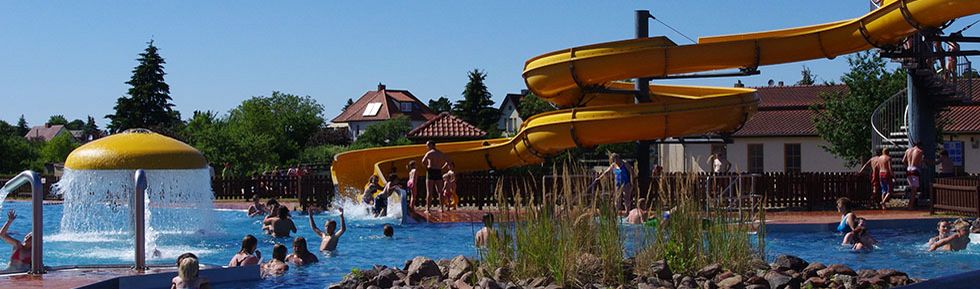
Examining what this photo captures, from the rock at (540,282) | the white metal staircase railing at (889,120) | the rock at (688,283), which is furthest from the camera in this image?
the white metal staircase railing at (889,120)

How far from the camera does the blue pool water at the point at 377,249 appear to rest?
14539 mm

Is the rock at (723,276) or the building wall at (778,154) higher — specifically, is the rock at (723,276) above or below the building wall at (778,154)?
below

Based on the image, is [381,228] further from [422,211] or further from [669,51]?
[669,51]

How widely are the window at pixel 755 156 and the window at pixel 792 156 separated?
0.97 m

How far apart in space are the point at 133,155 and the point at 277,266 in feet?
18.1

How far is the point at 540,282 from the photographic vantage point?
33.1ft

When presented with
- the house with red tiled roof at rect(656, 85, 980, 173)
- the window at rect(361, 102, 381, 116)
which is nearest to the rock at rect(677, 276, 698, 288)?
the house with red tiled roof at rect(656, 85, 980, 173)

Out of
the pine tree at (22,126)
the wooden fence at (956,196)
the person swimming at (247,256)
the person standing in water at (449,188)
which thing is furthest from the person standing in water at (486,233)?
the pine tree at (22,126)

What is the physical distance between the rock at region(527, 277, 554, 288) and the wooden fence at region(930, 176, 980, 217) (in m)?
12.4

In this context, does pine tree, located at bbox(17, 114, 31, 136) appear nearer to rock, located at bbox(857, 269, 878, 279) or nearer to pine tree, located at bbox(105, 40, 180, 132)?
pine tree, located at bbox(105, 40, 180, 132)

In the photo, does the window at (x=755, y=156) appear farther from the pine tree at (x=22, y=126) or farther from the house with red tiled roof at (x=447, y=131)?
the pine tree at (x=22, y=126)

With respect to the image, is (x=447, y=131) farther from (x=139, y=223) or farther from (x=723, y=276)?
(x=723, y=276)

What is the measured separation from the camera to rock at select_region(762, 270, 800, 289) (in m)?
10.4

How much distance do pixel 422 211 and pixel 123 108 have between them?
52112 mm
